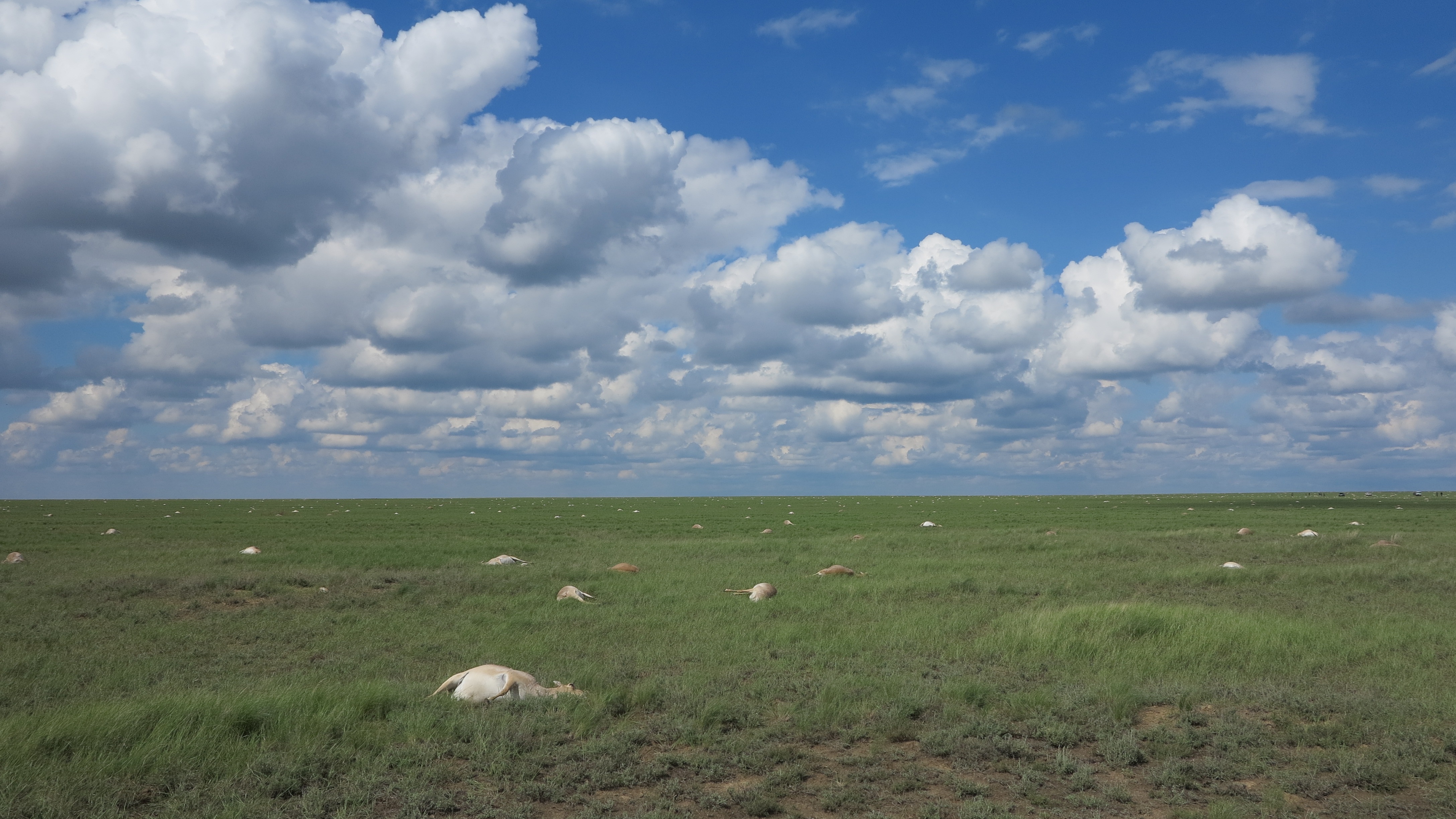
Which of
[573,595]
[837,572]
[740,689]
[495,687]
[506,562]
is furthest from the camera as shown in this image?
[506,562]

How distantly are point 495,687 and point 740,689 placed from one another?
2553 mm

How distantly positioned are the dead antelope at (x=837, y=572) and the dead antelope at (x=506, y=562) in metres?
7.49

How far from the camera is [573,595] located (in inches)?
591

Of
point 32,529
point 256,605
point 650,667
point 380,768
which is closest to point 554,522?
point 32,529

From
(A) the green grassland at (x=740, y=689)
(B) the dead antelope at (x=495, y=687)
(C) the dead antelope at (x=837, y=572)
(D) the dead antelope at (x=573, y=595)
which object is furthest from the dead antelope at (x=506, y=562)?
(B) the dead antelope at (x=495, y=687)

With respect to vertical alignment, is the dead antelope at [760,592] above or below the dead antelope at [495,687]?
below

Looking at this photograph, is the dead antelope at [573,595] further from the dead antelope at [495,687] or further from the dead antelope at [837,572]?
the dead antelope at [495,687]

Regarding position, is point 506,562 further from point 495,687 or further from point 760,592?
point 495,687

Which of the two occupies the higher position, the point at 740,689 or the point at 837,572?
the point at 740,689

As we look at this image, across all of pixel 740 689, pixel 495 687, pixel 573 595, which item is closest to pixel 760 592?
pixel 573 595

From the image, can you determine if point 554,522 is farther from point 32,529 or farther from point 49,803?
point 49,803

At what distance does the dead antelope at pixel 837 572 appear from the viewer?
59.6 ft

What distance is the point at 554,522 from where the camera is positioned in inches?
1731

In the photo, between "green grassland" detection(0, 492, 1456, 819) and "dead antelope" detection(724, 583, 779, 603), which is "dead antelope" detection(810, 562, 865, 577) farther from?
"dead antelope" detection(724, 583, 779, 603)
